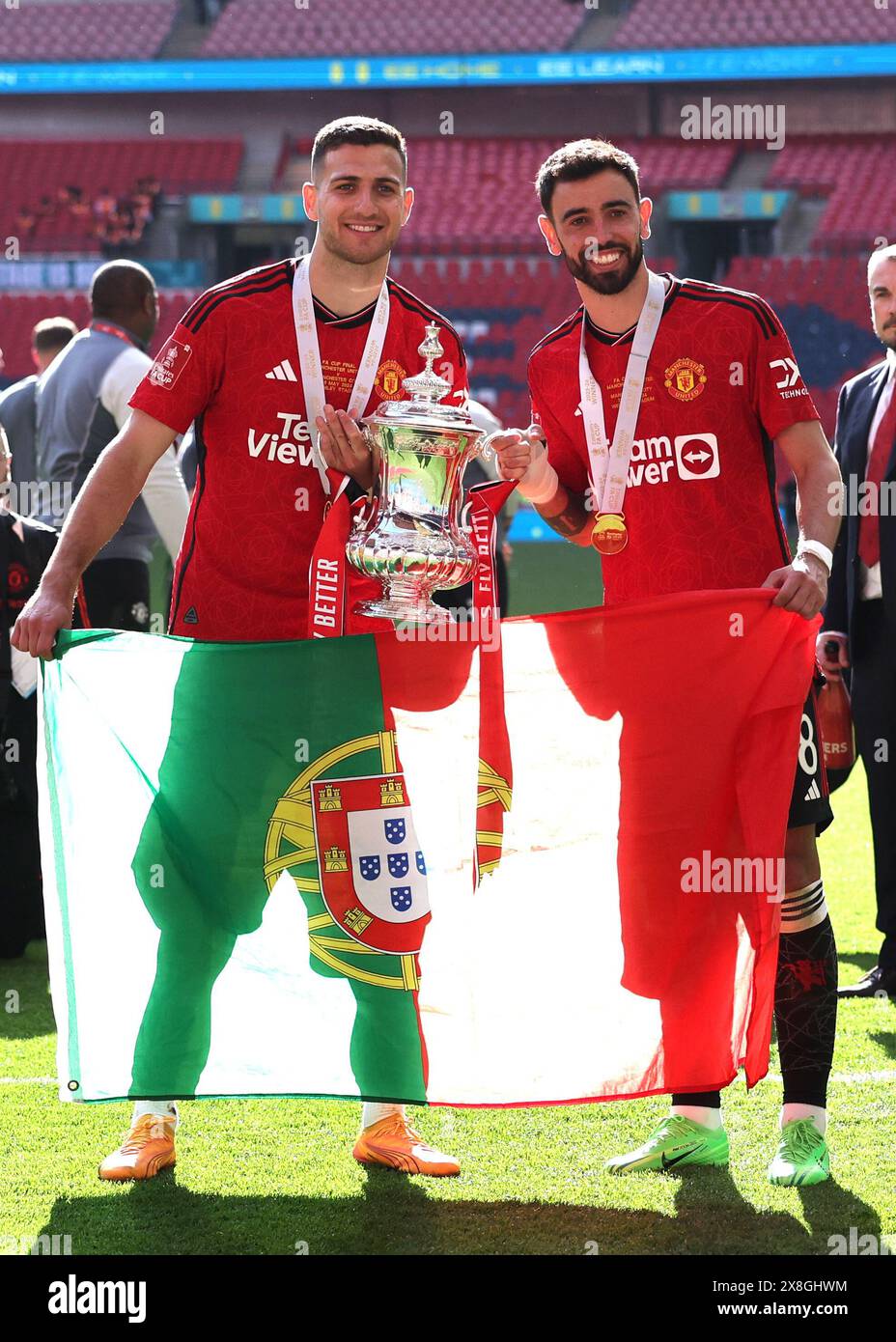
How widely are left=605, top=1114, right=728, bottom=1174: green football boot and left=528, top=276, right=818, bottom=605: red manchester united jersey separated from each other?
3.12 feet

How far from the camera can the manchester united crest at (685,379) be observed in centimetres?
282

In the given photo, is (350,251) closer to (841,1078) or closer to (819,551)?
(819,551)

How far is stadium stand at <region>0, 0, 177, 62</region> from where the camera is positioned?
932 inches

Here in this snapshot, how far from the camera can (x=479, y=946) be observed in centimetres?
265

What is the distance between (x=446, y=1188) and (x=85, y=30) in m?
24.7

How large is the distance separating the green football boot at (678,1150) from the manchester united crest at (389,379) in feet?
4.54

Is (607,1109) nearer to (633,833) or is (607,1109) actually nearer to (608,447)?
(633,833)

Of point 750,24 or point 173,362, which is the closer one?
point 173,362

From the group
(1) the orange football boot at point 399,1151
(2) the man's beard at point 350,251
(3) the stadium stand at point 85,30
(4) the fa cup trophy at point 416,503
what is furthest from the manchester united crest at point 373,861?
(3) the stadium stand at point 85,30

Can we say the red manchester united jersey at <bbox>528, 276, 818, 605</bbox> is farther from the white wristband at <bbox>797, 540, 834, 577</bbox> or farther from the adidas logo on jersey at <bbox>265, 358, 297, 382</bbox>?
the adidas logo on jersey at <bbox>265, 358, 297, 382</bbox>

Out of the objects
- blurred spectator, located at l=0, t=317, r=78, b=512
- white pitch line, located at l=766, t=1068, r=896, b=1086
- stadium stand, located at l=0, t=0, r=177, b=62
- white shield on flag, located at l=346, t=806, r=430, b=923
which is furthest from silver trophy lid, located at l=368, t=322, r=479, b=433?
stadium stand, located at l=0, t=0, r=177, b=62

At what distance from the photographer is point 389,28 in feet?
78.5

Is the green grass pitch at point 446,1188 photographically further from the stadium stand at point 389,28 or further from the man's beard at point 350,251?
the stadium stand at point 389,28

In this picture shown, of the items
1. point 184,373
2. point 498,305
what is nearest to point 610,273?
point 184,373
